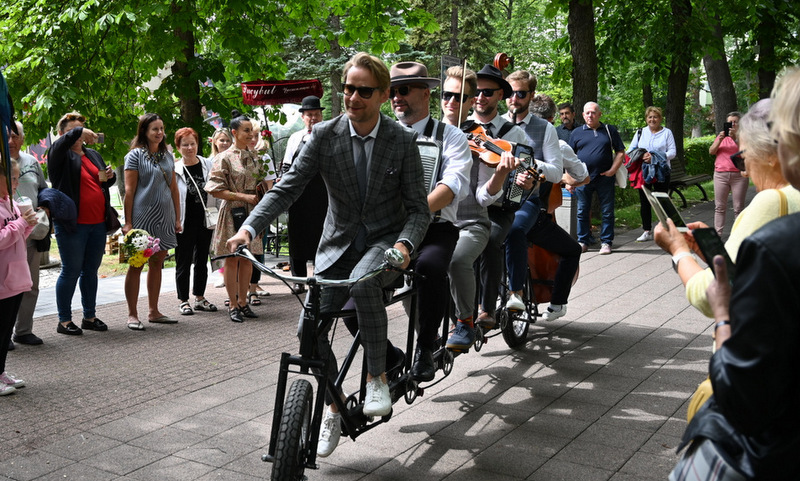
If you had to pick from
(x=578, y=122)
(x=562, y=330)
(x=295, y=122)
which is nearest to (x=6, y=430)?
(x=562, y=330)

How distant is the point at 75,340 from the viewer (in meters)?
7.98

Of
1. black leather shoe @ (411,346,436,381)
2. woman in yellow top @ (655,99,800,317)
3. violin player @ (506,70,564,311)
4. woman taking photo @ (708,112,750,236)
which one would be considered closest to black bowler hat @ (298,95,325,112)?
violin player @ (506,70,564,311)

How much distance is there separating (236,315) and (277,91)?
449cm

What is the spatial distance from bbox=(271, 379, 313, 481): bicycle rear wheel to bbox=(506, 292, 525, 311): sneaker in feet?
10.8

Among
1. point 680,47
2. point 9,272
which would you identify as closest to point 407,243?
point 9,272

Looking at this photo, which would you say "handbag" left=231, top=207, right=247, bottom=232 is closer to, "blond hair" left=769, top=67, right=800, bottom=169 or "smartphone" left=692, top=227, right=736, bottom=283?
"smartphone" left=692, top=227, right=736, bottom=283

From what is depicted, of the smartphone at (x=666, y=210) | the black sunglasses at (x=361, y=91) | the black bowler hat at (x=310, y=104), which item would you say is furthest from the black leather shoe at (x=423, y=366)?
the black bowler hat at (x=310, y=104)

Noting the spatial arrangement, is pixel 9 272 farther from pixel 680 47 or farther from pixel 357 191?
pixel 680 47

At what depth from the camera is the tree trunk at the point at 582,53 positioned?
14.8 m

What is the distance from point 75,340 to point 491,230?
13.2 feet

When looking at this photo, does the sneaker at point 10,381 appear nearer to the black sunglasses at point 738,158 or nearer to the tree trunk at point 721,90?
the black sunglasses at point 738,158

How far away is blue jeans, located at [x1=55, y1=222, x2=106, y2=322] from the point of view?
8.12 m

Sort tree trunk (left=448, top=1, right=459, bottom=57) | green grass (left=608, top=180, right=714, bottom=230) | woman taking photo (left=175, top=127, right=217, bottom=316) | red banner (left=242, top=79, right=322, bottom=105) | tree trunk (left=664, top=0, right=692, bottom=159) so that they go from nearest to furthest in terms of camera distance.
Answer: woman taking photo (left=175, top=127, right=217, bottom=316), red banner (left=242, top=79, right=322, bottom=105), green grass (left=608, top=180, right=714, bottom=230), tree trunk (left=664, top=0, right=692, bottom=159), tree trunk (left=448, top=1, right=459, bottom=57)

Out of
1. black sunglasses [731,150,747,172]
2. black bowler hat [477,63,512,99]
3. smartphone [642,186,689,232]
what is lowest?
smartphone [642,186,689,232]
